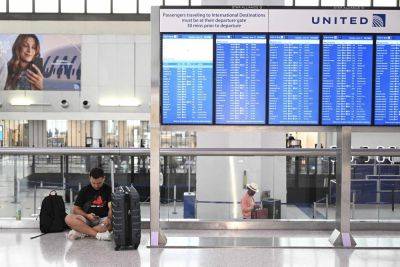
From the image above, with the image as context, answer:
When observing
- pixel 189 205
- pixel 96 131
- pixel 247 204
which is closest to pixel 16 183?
pixel 189 205

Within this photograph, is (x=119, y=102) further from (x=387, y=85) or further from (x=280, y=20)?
(x=387, y=85)

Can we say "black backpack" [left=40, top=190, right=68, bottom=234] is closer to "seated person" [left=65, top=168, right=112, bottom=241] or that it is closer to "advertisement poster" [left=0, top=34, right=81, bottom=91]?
"seated person" [left=65, top=168, right=112, bottom=241]

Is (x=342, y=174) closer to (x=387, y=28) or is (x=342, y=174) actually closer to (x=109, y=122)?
(x=387, y=28)

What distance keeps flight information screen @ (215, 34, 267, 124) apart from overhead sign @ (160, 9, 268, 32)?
8.6 inches

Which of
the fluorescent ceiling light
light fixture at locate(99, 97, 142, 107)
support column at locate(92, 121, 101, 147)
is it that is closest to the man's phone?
the fluorescent ceiling light

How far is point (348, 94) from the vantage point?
5820 millimetres

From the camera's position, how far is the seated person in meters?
6.21

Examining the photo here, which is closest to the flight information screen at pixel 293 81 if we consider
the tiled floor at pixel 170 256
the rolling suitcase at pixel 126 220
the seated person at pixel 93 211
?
the tiled floor at pixel 170 256

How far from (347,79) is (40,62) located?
20.9 meters

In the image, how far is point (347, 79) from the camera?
5812mm

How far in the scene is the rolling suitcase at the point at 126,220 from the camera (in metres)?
5.70

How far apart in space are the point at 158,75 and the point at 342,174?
2.30 meters

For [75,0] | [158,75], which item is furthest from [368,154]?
[75,0]

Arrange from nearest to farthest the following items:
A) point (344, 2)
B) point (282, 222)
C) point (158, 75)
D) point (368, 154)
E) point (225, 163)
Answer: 1. point (158, 75)
2. point (368, 154)
3. point (282, 222)
4. point (225, 163)
5. point (344, 2)
